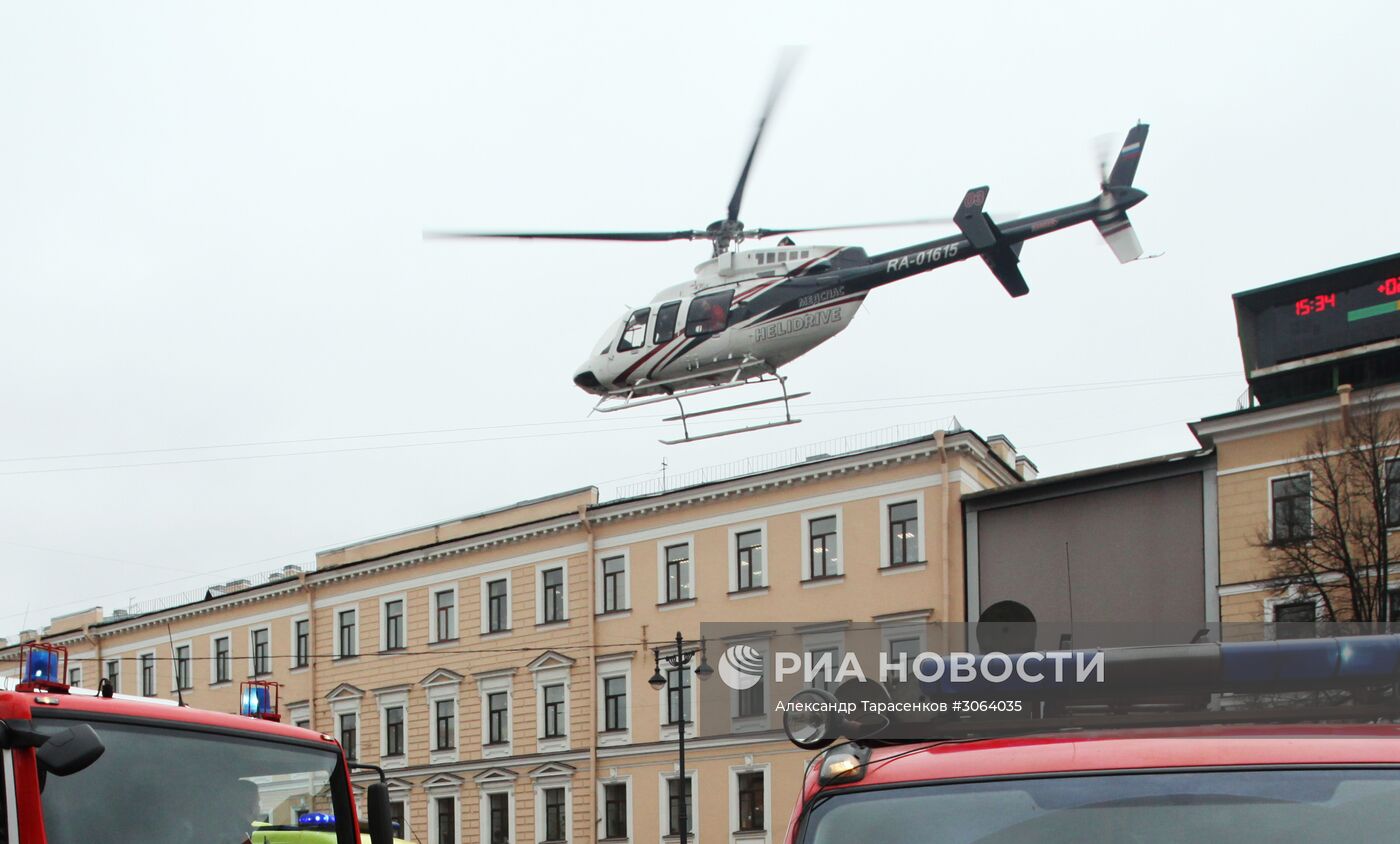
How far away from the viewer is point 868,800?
11.3 ft

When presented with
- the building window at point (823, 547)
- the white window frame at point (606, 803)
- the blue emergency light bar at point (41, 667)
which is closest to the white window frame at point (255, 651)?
the white window frame at point (606, 803)

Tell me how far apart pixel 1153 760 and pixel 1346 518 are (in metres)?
28.8

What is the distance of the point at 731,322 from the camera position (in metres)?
32.2

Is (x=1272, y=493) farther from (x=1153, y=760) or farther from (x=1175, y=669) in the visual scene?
(x=1153, y=760)

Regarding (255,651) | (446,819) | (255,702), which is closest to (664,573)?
(446,819)

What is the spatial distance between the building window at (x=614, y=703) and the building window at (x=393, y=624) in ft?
28.3

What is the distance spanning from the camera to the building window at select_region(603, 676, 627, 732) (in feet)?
138

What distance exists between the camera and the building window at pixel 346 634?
162ft

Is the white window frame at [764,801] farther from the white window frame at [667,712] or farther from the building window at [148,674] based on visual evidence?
the building window at [148,674]

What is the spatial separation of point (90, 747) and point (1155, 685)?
4.11 metres

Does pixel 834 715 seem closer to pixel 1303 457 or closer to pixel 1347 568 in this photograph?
pixel 1347 568

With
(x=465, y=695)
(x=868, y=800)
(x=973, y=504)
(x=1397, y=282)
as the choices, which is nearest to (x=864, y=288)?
A: (x=973, y=504)

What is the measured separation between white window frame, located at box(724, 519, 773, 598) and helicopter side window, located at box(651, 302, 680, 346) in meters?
9.01

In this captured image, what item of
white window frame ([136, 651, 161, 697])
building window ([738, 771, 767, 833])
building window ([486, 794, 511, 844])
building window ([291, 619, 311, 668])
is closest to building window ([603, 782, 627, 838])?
building window ([486, 794, 511, 844])
